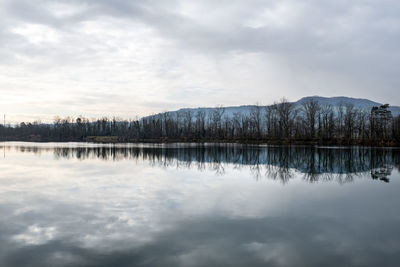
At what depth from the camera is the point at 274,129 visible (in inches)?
2687

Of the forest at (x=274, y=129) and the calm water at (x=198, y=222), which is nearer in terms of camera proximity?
the calm water at (x=198, y=222)

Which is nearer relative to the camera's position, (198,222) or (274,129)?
(198,222)

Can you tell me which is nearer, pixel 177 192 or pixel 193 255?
pixel 193 255

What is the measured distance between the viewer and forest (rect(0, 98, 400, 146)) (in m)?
53.9

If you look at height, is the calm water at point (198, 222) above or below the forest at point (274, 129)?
below

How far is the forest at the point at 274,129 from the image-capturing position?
2122 inches

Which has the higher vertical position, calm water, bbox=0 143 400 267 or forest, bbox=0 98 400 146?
forest, bbox=0 98 400 146

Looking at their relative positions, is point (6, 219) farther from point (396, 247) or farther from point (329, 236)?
point (396, 247)

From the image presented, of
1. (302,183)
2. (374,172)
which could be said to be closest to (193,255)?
(302,183)

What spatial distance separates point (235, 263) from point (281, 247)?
1.15 m

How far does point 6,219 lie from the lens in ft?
23.6

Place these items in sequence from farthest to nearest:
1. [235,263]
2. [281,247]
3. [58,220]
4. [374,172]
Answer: [374,172], [58,220], [281,247], [235,263]

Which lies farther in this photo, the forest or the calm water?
the forest

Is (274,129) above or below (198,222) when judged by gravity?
above
